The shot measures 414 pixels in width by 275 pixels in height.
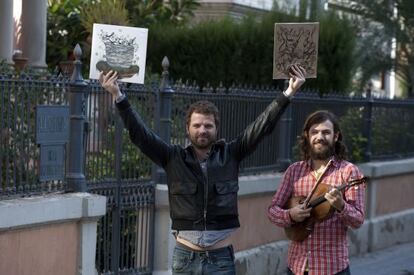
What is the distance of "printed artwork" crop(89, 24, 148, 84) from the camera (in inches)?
232

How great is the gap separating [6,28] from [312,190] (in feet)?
26.4

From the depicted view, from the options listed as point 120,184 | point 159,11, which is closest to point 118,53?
point 120,184

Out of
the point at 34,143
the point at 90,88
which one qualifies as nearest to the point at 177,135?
the point at 90,88

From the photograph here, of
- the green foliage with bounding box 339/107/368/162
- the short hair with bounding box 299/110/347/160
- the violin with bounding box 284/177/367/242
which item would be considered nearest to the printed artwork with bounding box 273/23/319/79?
the short hair with bounding box 299/110/347/160

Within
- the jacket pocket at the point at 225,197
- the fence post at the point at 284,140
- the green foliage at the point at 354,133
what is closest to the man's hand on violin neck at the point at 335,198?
the jacket pocket at the point at 225,197

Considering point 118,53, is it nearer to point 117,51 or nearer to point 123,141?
point 117,51

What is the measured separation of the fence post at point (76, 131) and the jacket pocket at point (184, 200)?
2.05 metres

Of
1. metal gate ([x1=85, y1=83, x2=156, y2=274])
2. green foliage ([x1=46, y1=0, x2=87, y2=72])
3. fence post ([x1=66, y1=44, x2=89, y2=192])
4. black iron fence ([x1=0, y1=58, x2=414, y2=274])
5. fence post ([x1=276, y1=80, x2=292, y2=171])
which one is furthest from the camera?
green foliage ([x1=46, y1=0, x2=87, y2=72])

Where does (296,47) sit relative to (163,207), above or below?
above

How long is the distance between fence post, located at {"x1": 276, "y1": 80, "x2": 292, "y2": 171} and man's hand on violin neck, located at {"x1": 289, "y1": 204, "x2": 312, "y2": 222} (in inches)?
199

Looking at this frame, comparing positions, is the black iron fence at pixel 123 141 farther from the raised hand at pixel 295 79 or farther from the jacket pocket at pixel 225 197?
the raised hand at pixel 295 79

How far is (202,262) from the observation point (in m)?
4.96

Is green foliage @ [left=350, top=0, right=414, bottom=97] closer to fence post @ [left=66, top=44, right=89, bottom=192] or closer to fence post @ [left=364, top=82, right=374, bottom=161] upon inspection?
fence post @ [left=364, top=82, right=374, bottom=161]

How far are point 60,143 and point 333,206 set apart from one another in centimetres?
268
